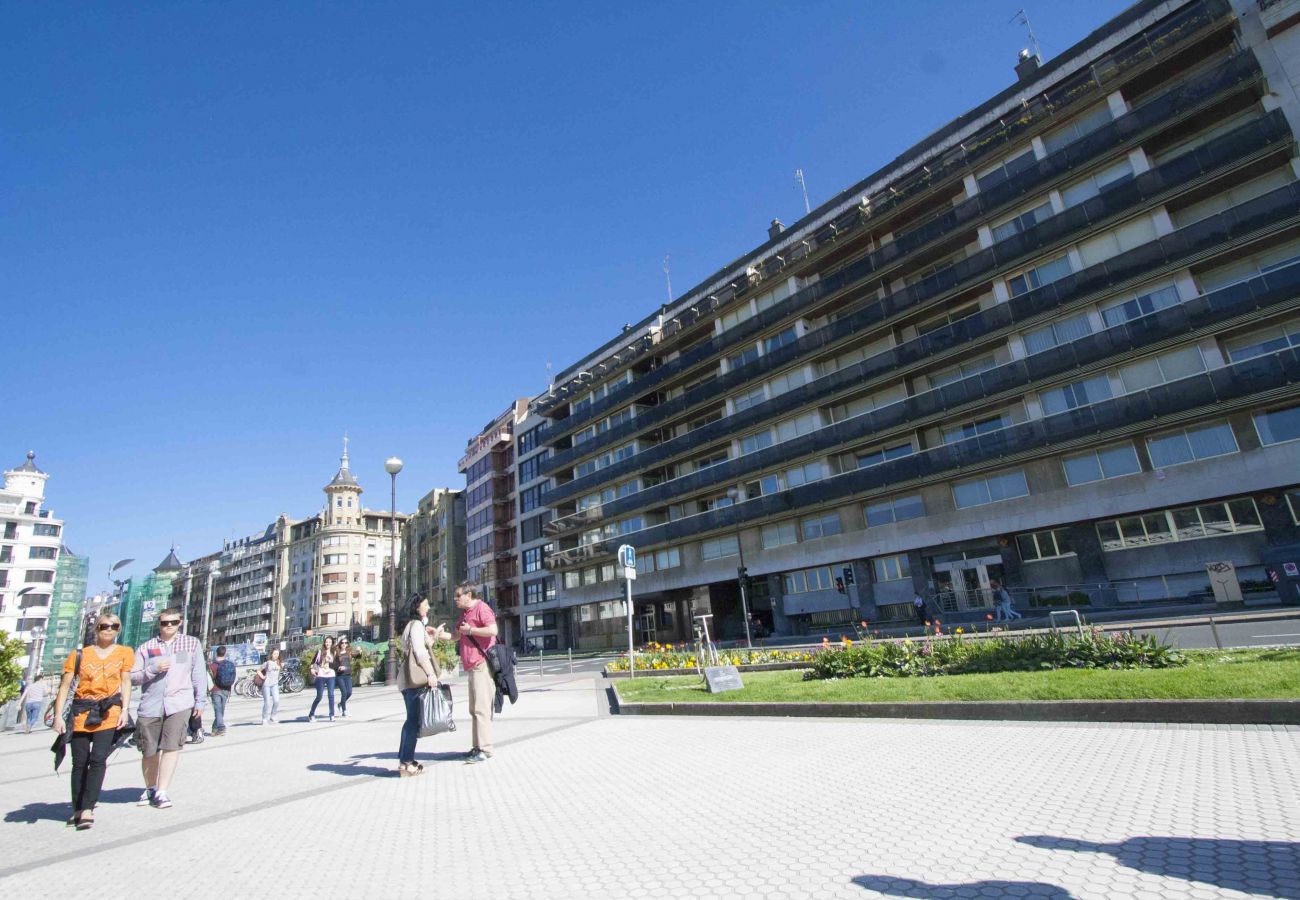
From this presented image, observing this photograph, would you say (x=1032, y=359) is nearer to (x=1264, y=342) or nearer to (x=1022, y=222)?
(x=1022, y=222)

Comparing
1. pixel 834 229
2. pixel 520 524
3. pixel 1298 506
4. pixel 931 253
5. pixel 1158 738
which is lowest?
pixel 1158 738

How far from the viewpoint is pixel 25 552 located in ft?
233

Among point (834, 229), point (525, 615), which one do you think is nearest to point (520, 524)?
point (525, 615)

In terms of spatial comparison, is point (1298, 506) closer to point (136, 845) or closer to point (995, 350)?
point (995, 350)

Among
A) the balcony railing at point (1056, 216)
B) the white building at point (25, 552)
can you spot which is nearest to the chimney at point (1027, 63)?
the balcony railing at point (1056, 216)

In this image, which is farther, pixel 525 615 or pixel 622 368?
pixel 525 615

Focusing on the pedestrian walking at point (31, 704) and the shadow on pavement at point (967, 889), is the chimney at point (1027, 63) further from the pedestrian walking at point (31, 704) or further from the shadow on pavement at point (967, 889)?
the pedestrian walking at point (31, 704)

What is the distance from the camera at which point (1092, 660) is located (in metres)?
9.39

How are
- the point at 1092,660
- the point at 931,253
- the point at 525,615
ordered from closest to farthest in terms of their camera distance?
the point at 1092,660 < the point at 931,253 < the point at 525,615

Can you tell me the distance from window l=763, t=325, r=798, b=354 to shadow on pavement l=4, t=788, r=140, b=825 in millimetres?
33117

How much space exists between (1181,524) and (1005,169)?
16.6 m

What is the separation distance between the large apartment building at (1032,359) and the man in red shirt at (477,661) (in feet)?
81.1

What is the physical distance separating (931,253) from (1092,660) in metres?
26.0

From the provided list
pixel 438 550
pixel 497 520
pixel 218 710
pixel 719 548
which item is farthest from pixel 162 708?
pixel 438 550
